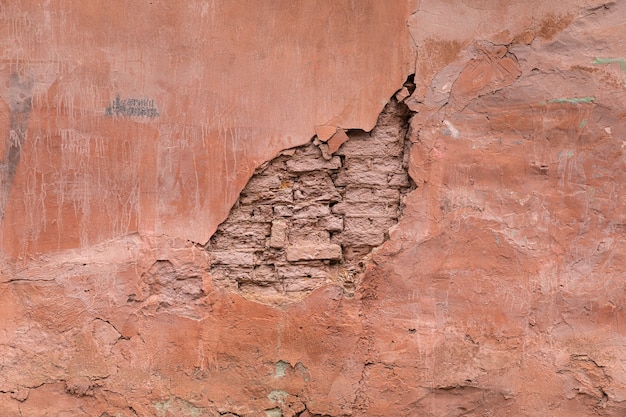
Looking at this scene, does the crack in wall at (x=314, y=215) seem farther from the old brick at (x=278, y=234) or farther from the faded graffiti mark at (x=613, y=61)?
the faded graffiti mark at (x=613, y=61)

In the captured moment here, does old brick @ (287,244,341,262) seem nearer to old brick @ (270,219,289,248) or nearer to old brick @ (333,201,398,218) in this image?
old brick @ (270,219,289,248)

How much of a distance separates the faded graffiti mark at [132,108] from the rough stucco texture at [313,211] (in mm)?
14

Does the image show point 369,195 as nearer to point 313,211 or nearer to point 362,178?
point 362,178

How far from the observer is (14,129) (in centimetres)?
287

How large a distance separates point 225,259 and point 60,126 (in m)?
0.97

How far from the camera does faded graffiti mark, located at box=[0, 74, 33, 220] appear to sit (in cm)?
287

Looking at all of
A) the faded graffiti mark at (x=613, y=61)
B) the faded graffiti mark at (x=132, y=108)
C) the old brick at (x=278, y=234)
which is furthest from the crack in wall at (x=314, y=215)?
the faded graffiti mark at (x=613, y=61)

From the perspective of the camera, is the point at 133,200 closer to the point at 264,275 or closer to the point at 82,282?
the point at 82,282

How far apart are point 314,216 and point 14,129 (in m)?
1.43

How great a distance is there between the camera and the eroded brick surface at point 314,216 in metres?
2.98

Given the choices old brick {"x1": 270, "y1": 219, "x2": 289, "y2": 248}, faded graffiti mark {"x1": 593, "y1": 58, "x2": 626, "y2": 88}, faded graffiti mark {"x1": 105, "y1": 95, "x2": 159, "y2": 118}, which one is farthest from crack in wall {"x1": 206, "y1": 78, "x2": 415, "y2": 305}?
faded graffiti mark {"x1": 593, "y1": 58, "x2": 626, "y2": 88}

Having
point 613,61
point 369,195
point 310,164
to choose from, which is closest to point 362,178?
point 369,195

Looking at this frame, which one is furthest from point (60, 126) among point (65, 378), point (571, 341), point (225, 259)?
point (571, 341)

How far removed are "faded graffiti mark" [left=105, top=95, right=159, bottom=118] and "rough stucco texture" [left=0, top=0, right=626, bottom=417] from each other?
0.01m
